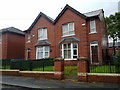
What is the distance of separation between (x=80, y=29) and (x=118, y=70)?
29.5ft

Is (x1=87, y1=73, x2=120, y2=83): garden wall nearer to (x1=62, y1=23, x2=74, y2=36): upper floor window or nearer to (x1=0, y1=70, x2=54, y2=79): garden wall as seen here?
(x1=0, y1=70, x2=54, y2=79): garden wall

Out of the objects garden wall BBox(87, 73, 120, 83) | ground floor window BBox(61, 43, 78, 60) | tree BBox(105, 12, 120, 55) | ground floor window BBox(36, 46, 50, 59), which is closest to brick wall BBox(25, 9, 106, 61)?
ground floor window BBox(61, 43, 78, 60)

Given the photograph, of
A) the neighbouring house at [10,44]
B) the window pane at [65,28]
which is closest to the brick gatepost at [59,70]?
the window pane at [65,28]

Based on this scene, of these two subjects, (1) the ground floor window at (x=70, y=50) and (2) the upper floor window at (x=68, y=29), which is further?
(2) the upper floor window at (x=68, y=29)

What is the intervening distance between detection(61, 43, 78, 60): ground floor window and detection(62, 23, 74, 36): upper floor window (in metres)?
1.77

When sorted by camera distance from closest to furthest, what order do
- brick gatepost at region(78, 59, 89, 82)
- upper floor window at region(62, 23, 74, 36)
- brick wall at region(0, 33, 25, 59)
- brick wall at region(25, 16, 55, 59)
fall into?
brick gatepost at region(78, 59, 89, 82)
upper floor window at region(62, 23, 74, 36)
brick wall at region(25, 16, 55, 59)
brick wall at region(0, 33, 25, 59)

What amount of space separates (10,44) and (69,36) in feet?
44.5

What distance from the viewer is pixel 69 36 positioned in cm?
1587

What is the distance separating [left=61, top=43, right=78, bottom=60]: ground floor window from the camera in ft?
49.7

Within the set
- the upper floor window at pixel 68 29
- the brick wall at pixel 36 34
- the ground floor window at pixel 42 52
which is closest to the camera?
the upper floor window at pixel 68 29

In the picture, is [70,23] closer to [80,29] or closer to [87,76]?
[80,29]

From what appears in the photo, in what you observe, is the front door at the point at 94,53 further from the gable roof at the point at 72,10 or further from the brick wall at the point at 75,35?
the gable roof at the point at 72,10

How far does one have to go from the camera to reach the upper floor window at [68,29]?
52.5ft

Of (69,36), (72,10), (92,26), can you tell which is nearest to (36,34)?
(69,36)
